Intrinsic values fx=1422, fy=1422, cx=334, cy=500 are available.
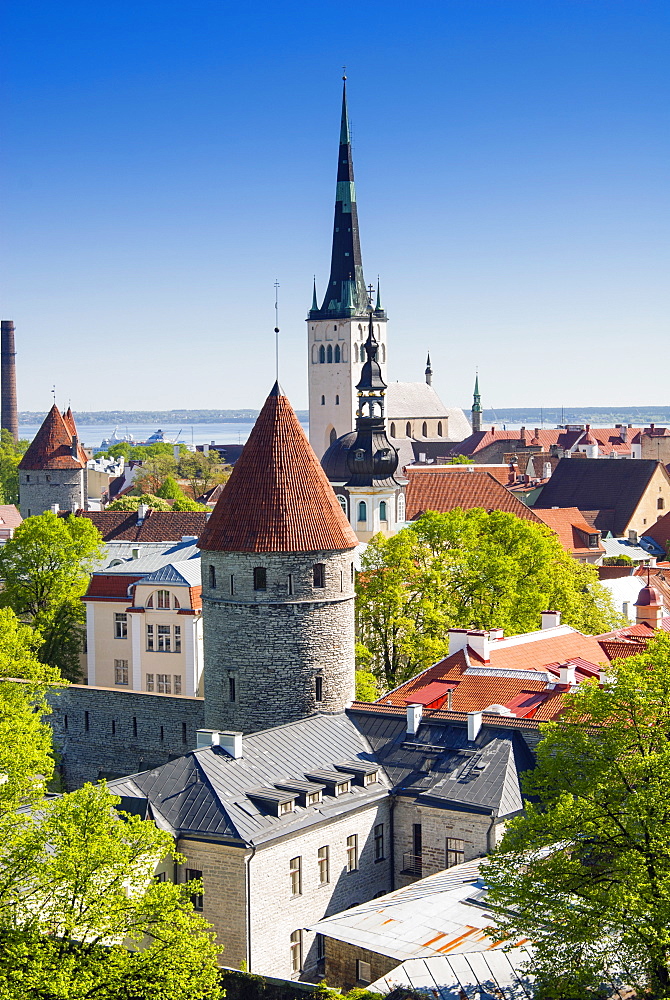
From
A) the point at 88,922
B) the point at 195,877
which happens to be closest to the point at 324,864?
the point at 195,877

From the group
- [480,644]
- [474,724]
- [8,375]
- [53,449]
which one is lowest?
[474,724]

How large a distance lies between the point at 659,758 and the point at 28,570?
34696mm

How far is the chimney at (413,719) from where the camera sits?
31.3 m

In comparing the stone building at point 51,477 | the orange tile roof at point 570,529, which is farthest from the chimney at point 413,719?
the stone building at point 51,477

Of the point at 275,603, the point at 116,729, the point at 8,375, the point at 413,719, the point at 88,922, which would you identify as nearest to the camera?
the point at 88,922

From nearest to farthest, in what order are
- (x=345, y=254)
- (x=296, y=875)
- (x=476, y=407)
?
1. (x=296, y=875)
2. (x=345, y=254)
3. (x=476, y=407)

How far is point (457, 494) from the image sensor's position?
244 feet

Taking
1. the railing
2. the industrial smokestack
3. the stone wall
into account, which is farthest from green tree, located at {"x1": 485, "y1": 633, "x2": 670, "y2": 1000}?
the industrial smokestack

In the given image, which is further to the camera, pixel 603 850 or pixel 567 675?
pixel 567 675

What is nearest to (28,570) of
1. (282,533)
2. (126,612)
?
(126,612)

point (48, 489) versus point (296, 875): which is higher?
point (48, 489)

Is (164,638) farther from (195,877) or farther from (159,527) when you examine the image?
(159,527)

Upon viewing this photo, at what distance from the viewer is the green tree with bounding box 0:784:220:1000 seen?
→ 735 inches

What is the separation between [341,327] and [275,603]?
278 ft
